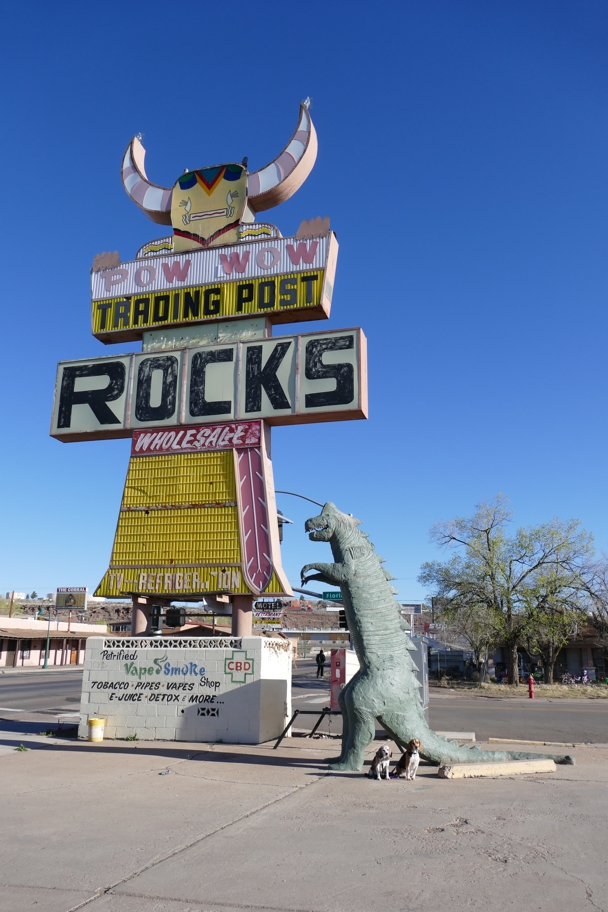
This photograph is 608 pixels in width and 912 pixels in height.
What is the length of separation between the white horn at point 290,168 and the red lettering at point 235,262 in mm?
1651

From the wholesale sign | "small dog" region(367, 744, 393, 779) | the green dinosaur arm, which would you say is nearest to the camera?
"small dog" region(367, 744, 393, 779)

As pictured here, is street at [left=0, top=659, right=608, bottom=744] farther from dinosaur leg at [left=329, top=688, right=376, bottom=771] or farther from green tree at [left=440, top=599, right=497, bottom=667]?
dinosaur leg at [left=329, top=688, right=376, bottom=771]

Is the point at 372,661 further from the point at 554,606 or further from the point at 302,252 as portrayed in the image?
the point at 554,606

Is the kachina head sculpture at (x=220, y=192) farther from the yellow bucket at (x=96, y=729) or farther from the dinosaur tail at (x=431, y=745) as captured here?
the dinosaur tail at (x=431, y=745)

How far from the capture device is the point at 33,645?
170ft

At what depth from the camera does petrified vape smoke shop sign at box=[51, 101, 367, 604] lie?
14469 mm

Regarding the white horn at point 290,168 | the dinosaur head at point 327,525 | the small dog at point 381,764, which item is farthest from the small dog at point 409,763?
the white horn at point 290,168

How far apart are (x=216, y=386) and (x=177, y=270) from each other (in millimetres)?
3320

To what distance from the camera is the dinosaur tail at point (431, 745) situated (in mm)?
9344

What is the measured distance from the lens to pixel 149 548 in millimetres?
14797

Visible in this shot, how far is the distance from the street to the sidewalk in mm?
6355

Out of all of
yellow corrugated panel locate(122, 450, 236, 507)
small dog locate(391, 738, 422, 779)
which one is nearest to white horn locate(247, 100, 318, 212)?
yellow corrugated panel locate(122, 450, 236, 507)

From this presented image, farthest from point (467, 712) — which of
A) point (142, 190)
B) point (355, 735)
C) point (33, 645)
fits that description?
point (33, 645)

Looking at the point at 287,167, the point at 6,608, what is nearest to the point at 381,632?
the point at 287,167
